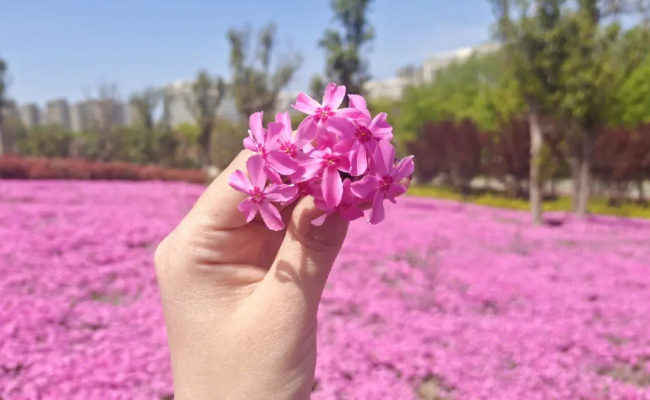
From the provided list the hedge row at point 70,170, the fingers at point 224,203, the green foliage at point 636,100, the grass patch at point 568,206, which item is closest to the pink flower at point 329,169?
the fingers at point 224,203

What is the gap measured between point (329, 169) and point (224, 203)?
1.43 ft

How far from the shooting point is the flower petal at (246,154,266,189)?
4.72 feet

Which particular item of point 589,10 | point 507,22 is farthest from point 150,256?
point 589,10

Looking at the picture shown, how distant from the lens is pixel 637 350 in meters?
4.76

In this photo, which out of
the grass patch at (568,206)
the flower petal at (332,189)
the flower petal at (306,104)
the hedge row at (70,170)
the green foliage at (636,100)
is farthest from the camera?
the green foliage at (636,100)

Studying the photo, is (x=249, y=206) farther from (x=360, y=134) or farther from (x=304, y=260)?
(x=360, y=134)

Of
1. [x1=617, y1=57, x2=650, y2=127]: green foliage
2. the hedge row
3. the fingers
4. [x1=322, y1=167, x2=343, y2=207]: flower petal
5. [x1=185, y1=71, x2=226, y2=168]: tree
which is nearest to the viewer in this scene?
[x1=322, y1=167, x2=343, y2=207]: flower petal

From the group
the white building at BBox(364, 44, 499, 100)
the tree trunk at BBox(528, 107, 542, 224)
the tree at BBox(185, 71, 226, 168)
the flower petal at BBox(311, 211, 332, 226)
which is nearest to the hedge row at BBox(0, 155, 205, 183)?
the tree at BBox(185, 71, 226, 168)

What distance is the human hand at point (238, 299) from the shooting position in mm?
1627

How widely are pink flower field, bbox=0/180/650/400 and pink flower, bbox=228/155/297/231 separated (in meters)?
2.53

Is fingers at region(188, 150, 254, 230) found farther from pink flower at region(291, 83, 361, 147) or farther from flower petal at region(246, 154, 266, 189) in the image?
pink flower at region(291, 83, 361, 147)

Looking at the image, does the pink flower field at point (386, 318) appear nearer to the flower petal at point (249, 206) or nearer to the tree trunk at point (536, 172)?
the flower petal at point (249, 206)

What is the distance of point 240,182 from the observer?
1.47 m

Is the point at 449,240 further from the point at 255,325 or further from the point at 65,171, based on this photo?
the point at 65,171
